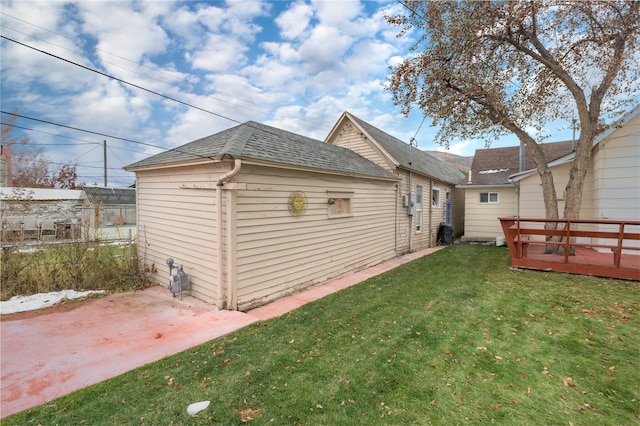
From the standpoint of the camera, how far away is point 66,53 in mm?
4699

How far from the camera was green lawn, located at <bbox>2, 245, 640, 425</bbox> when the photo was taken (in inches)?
96.0

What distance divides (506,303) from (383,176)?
534cm

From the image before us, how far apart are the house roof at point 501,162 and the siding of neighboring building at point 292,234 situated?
26.5ft

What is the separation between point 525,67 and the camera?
29.3 feet

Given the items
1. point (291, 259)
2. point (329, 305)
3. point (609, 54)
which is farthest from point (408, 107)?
point (329, 305)

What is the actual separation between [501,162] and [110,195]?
22880mm

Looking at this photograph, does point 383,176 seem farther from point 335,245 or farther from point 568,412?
point 568,412

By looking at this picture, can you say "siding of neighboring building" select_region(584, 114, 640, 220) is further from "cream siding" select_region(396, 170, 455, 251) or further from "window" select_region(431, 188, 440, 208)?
"window" select_region(431, 188, 440, 208)

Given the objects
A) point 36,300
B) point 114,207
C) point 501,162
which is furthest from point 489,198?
point 114,207

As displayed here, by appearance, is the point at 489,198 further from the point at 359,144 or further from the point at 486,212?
the point at 359,144

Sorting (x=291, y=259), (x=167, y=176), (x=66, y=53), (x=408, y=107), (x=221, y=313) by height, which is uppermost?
(x=408, y=107)

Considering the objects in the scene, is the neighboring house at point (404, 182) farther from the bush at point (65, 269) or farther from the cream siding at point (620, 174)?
the bush at point (65, 269)

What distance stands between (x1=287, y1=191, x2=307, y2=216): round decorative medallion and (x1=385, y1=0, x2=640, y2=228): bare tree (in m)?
5.83

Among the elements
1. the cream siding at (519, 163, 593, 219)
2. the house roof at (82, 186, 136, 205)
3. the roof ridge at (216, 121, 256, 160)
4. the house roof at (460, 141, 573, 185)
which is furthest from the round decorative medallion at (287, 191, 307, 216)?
the house roof at (82, 186, 136, 205)
